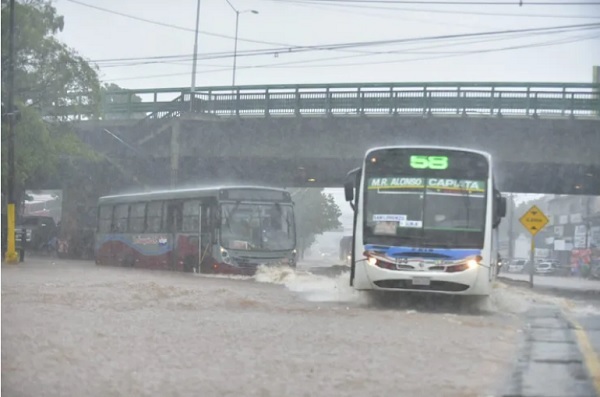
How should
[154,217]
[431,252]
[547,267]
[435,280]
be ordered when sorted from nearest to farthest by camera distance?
[435,280], [431,252], [154,217], [547,267]

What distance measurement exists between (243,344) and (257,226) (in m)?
15.9

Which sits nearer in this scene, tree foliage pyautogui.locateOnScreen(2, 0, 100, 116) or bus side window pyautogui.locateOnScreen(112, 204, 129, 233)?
tree foliage pyautogui.locateOnScreen(2, 0, 100, 116)

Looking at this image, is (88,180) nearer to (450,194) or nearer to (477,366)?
(450,194)

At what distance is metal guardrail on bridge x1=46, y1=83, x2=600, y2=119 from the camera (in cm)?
2383

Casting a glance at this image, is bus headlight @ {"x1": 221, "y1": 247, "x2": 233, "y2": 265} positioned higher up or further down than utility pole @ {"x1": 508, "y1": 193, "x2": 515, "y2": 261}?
further down

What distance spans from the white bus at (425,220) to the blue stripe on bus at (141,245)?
512 inches

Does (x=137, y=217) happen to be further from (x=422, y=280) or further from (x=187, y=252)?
(x=422, y=280)

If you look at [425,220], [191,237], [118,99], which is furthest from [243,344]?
[118,99]

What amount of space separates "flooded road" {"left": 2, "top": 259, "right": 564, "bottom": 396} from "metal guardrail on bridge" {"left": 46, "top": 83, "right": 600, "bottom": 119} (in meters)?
7.50

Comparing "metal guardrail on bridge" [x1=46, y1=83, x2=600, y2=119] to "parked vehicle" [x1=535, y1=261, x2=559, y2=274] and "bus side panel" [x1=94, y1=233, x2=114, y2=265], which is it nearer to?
"bus side panel" [x1=94, y1=233, x2=114, y2=265]

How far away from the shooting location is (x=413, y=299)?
60.9ft

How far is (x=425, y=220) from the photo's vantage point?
16.1 m

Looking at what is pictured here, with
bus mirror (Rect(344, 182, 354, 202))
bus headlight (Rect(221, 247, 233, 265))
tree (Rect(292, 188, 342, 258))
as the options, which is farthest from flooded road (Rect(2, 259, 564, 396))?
tree (Rect(292, 188, 342, 258))

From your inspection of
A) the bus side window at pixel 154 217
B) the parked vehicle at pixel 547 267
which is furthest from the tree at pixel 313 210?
the parked vehicle at pixel 547 267
